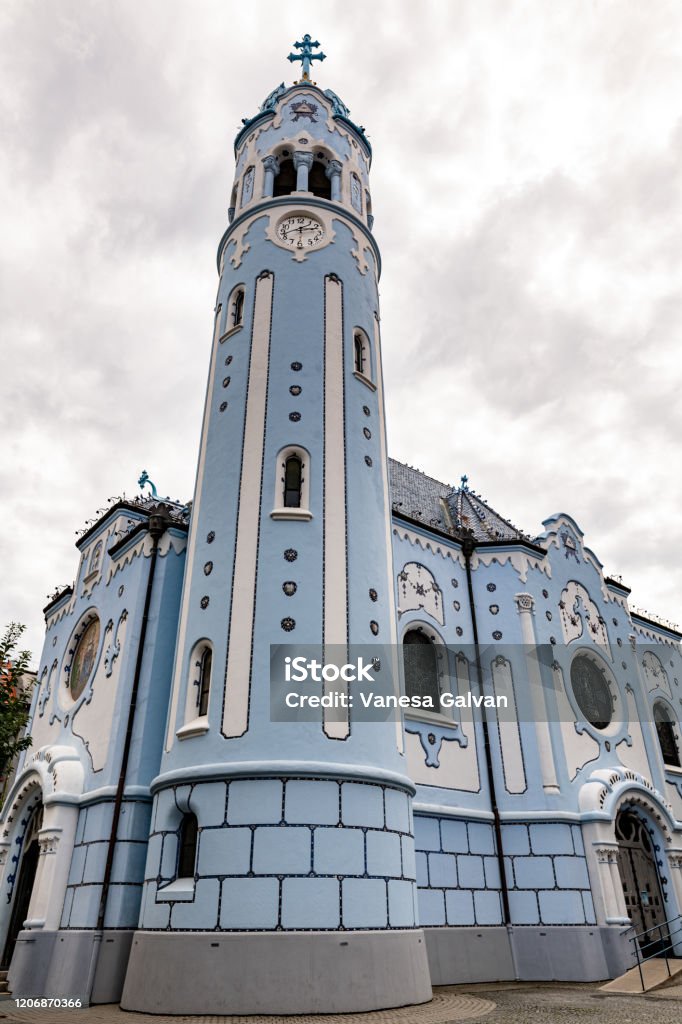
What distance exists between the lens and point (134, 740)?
17000 millimetres

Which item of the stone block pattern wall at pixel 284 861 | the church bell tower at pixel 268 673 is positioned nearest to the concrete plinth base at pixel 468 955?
the church bell tower at pixel 268 673

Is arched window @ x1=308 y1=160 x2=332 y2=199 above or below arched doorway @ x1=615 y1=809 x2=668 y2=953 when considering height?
above

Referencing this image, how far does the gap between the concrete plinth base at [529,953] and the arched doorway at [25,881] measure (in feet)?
34.0

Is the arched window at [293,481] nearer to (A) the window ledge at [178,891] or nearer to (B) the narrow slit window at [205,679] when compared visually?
(B) the narrow slit window at [205,679]

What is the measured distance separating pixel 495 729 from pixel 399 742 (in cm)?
550

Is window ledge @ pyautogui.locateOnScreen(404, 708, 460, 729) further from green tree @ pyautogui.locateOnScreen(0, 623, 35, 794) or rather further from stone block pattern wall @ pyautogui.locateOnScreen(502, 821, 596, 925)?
green tree @ pyautogui.locateOnScreen(0, 623, 35, 794)

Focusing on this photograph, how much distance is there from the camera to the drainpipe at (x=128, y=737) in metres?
14.9

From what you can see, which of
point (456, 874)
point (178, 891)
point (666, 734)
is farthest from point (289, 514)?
point (666, 734)

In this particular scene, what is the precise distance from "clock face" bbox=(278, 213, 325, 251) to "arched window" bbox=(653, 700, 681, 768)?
2008 centimetres

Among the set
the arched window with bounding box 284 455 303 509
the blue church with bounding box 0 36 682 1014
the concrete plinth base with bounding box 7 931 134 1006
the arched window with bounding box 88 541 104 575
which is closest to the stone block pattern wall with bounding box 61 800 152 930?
the blue church with bounding box 0 36 682 1014

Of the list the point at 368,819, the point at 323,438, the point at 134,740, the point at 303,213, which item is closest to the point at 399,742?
the point at 368,819

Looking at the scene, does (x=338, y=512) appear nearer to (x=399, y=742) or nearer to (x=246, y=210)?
(x=399, y=742)

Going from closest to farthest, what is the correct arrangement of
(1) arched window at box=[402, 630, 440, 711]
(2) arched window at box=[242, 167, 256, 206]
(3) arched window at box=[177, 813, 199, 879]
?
(3) arched window at box=[177, 813, 199, 879], (1) arched window at box=[402, 630, 440, 711], (2) arched window at box=[242, 167, 256, 206]

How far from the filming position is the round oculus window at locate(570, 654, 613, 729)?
2220 centimetres
